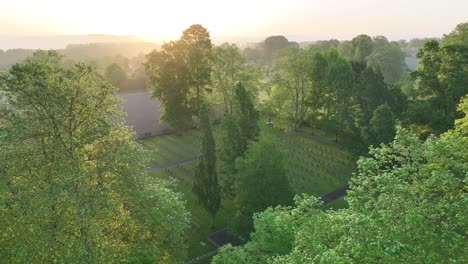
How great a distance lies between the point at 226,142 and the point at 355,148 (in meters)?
20.1

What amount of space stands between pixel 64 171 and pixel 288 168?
31440mm

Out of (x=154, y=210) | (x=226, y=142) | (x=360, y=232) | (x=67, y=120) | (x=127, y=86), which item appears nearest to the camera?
(x=360, y=232)

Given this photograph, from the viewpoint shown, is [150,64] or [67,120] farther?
[150,64]

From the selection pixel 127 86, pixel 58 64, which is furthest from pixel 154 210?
pixel 127 86

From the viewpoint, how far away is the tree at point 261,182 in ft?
82.9

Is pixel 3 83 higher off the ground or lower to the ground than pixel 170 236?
higher

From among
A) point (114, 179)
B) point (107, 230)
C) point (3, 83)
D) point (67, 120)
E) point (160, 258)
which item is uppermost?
point (3, 83)

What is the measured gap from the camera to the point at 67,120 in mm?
17594

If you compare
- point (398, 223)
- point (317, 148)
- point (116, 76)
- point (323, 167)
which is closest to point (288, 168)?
point (323, 167)

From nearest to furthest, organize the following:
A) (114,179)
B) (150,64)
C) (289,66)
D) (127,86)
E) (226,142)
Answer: (114,179) → (226,142) → (150,64) → (289,66) → (127,86)

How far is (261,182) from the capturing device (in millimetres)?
25281

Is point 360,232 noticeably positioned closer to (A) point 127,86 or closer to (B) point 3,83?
(B) point 3,83

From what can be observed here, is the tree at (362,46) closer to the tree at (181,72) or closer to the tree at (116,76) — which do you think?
the tree at (181,72)

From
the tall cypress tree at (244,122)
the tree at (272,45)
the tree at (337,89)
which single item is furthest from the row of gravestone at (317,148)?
the tree at (272,45)
